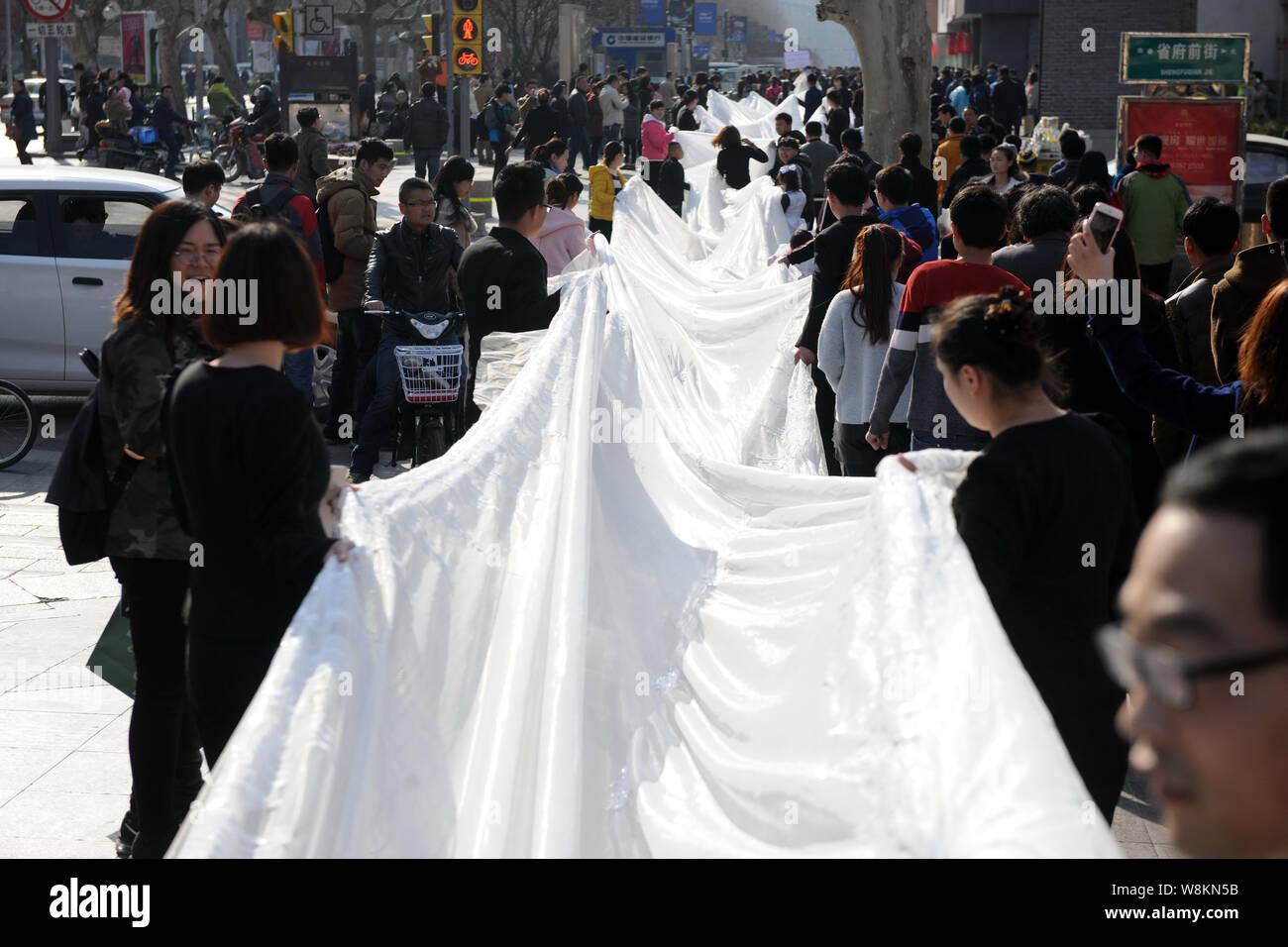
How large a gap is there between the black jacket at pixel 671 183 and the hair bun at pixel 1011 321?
15.1 metres

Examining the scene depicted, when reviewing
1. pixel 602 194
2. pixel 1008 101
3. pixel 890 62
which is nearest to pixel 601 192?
pixel 602 194

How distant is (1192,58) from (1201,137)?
3.30 feet

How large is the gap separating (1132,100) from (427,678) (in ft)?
43.1

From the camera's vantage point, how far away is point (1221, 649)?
4.67 ft

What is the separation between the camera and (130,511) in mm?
4332

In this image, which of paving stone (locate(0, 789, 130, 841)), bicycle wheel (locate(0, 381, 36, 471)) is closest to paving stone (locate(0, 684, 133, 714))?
paving stone (locate(0, 789, 130, 841))

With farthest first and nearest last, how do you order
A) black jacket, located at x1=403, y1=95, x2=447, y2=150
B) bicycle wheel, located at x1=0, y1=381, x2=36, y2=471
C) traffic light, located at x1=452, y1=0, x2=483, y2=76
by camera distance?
black jacket, located at x1=403, y1=95, x2=447, y2=150 < traffic light, located at x1=452, y1=0, x2=483, y2=76 < bicycle wheel, located at x1=0, y1=381, x2=36, y2=471

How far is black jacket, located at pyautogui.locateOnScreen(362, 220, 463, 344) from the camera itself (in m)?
8.84

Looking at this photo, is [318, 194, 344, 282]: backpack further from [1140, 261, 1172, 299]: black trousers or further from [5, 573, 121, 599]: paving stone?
[1140, 261, 1172, 299]: black trousers

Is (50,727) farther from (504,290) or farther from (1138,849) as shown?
(1138,849)

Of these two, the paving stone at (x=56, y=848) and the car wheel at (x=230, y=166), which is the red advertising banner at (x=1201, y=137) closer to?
the paving stone at (x=56, y=848)

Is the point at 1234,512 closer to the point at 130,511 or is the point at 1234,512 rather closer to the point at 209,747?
the point at 209,747

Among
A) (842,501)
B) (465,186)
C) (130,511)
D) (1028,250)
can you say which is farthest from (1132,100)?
(130,511)

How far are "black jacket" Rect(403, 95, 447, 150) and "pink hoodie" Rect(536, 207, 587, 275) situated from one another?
14.7 metres
